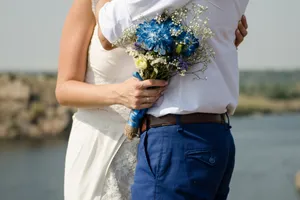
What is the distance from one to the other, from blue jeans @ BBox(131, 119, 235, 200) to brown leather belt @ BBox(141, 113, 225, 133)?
0.4 inches

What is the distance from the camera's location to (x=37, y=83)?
6.77m

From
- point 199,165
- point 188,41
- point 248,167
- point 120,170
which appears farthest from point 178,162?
point 248,167

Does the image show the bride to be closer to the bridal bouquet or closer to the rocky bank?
the bridal bouquet

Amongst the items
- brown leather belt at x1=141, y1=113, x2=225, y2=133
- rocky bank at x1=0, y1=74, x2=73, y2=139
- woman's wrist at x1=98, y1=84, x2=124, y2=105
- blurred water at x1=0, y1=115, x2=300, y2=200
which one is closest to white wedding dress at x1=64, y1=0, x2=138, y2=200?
woman's wrist at x1=98, y1=84, x2=124, y2=105

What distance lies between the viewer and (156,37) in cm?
129

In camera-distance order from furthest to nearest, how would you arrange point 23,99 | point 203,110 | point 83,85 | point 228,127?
point 23,99
point 83,85
point 228,127
point 203,110

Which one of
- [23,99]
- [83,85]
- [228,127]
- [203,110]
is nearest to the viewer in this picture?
[203,110]

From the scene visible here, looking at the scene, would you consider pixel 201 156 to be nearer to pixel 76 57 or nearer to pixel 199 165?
pixel 199 165

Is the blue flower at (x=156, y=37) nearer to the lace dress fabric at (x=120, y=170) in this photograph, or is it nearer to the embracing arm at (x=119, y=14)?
the embracing arm at (x=119, y=14)

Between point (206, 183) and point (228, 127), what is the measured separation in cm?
16

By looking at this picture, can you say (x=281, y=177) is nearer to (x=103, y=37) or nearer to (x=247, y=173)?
(x=247, y=173)

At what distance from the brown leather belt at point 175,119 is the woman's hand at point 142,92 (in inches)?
1.4

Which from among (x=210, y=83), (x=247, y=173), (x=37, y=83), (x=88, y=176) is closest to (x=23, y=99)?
(x=37, y=83)

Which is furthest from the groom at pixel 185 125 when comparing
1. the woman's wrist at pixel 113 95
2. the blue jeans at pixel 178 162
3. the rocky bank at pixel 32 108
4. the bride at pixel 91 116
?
the rocky bank at pixel 32 108
